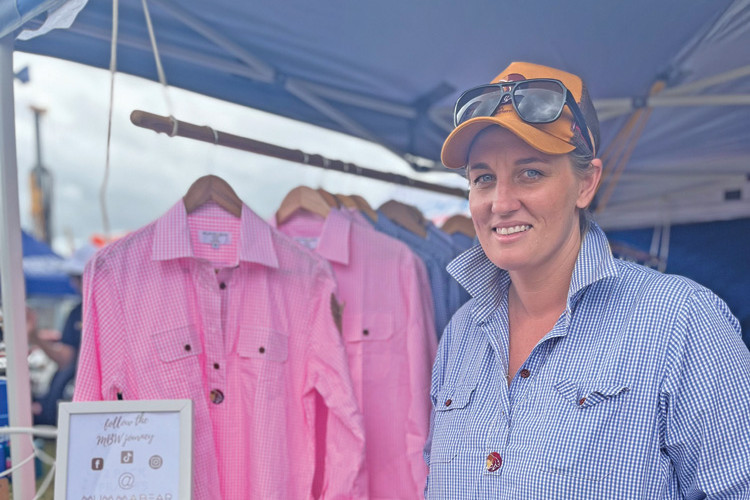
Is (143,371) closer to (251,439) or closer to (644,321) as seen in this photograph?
(251,439)

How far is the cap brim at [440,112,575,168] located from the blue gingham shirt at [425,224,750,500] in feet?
0.84

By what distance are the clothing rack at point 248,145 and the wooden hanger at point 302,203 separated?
0.54 ft

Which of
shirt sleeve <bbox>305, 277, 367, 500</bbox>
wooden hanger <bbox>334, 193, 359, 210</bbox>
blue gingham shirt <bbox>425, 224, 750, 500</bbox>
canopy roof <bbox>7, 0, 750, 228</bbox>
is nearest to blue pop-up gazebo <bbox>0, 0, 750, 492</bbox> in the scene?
canopy roof <bbox>7, 0, 750, 228</bbox>

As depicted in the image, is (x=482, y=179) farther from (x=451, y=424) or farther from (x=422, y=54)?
(x=422, y=54)

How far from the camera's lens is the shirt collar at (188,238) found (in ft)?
6.23

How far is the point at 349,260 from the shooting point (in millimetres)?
2424

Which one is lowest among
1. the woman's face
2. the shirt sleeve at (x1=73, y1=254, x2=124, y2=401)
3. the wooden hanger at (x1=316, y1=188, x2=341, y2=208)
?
the shirt sleeve at (x1=73, y1=254, x2=124, y2=401)

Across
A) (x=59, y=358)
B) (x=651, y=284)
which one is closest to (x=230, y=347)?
(x=651, y=284)

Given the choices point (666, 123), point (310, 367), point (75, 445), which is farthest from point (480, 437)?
point (666, 123)

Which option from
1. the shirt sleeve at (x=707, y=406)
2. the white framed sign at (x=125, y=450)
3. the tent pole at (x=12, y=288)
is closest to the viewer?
the shirt sleeve at (x=707, y=406)

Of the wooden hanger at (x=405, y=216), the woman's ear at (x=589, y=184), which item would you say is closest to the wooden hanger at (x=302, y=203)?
the wooden hanger at (x=405, y=216)

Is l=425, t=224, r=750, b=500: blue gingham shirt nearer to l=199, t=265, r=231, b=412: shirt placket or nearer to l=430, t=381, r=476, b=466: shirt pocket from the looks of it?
l=430, t=381, r=476, b=466: shirt pocket

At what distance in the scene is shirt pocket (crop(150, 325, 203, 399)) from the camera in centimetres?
182

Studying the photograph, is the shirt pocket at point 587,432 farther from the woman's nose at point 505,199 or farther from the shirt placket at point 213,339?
the shirt placket at point 213,339
